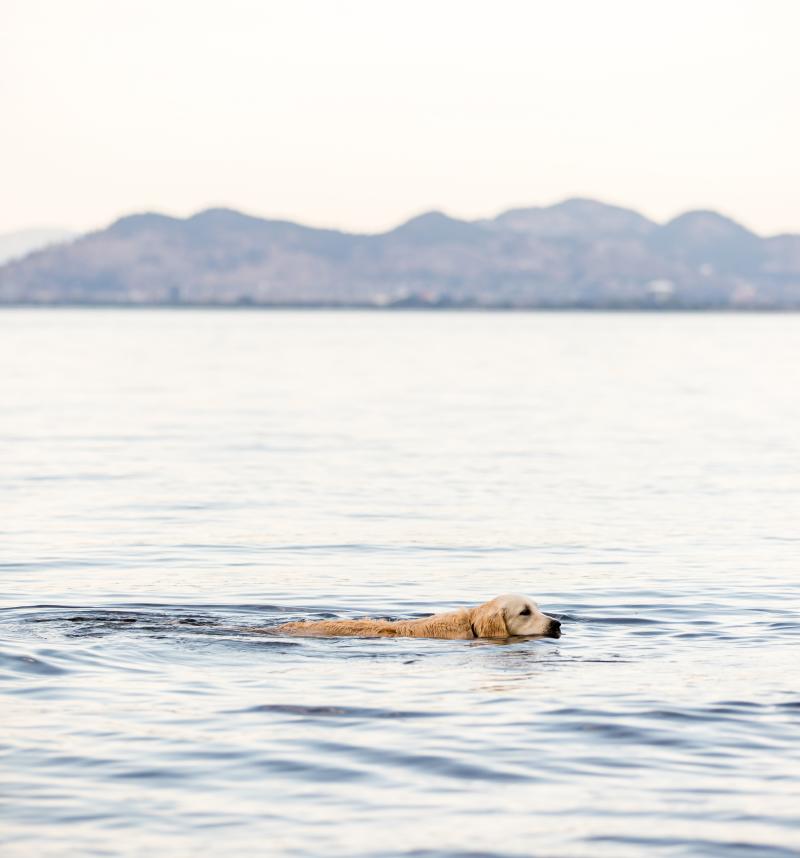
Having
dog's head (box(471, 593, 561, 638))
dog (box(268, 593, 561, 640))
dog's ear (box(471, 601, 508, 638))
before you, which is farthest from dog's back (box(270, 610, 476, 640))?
dog's head (box(471, 593, 561, 638))

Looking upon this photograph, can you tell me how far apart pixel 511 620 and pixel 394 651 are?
4.47 feet

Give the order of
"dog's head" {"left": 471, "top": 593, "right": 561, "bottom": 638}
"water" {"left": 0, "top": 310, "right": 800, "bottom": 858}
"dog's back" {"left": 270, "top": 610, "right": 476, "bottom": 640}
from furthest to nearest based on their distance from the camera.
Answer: "dog's back" {"left": 270, "top": 610, "right": 476, "bottom": 640}, "dog's head" {"left": 471, "top": 593, "right": 561, "bottom": 638}, "water" {"left": 0, "top": 310, "right": 800, "bottom": 858}

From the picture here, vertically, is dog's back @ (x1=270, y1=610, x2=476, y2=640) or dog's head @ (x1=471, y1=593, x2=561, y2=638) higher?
dog's head @ (x1=471, y1=593, x2=561, y2=638)

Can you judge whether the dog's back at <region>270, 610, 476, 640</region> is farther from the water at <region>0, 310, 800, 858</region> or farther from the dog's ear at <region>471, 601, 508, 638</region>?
the water at <region>0, 310, 800, 858</region>

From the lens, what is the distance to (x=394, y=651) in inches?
656

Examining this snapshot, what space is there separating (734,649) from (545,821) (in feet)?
21.4

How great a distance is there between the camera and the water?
11.5 metres

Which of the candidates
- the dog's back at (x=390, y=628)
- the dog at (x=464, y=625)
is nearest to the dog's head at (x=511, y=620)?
the dog at (x=464, y=625)

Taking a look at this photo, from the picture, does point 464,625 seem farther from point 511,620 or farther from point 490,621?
point 511,620

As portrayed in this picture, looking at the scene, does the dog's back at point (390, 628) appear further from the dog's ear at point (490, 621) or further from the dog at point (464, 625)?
the dog's ear at point (490, 621)

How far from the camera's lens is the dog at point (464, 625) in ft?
56.2

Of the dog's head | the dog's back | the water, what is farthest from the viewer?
the dog's back

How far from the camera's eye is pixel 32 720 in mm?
14062

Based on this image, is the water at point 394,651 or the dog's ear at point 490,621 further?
the dog's ear at point 490,621
